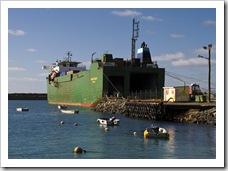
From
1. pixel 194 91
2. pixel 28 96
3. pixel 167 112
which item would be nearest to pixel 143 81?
pixel 194 91

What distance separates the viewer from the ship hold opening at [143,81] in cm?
6438

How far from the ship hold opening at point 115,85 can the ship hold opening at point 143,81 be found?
82.6 inches

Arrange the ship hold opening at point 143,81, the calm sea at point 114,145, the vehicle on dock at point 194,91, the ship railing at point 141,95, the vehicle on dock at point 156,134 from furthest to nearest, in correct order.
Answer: the ship hold opening at point 143,81 → the ship railing at point 141,95 → the vehicle on dock at point 194,91 → the vehicle on dock at point 156,134 → the calm sea at point 114,145

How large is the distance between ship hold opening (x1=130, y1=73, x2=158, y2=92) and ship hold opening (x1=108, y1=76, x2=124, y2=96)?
2099mm

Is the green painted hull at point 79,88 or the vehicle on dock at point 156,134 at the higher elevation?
the green painted hull at point 79,88

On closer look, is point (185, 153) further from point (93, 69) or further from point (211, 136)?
→ point (93, 69)

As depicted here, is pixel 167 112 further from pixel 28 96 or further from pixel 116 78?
pixel 28 96

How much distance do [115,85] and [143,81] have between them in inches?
203

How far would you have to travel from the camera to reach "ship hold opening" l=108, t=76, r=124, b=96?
208 feet

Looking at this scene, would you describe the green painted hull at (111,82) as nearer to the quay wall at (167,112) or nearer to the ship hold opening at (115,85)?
the ship hold opening at (115,85)

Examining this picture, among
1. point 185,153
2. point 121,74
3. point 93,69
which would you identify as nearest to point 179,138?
point 185,153

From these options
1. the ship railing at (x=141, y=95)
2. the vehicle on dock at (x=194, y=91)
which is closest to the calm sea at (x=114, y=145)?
the vehicle on dock at (x=194, y=91)

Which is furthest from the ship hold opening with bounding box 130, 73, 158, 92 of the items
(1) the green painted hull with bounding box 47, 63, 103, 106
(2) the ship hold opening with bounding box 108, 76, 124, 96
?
(1) the green painted hull with bounding box 47, 63, 103, 106

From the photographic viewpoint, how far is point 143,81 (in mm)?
67938
